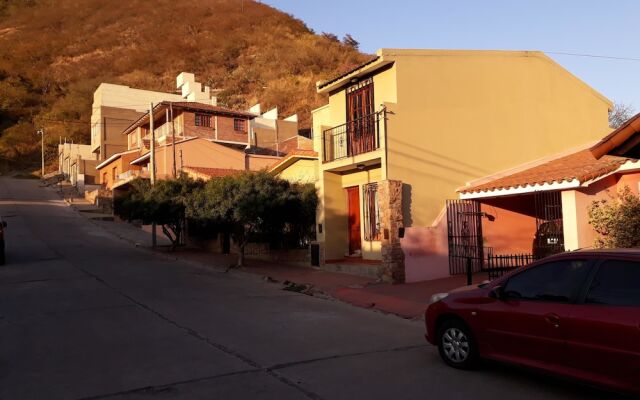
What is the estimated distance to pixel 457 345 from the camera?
6309 millimetres

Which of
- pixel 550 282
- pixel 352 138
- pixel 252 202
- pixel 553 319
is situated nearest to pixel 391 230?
pixel 352 138

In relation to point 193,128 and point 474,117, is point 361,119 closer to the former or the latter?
point 474,117

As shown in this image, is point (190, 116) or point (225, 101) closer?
point (190, 116)

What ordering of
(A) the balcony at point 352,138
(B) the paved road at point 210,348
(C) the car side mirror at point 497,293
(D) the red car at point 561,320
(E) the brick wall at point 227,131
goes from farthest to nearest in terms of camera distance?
(E) the brick wall at point 227,131, (A) the balcony at point 352,138, (C) the car side mirror at point 497,293, (B) the paved road at point 210,348, (D) the red car at point 561,320

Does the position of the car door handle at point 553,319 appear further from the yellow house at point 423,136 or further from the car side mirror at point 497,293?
the yellow house at point 423,136

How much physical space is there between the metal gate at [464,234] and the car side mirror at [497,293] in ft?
28.5

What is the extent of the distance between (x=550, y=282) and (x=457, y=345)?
4.60 feet

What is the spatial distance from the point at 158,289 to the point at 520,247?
34.6ft

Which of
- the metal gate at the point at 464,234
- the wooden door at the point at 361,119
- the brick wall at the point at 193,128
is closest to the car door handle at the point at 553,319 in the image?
the metal gate at the point at 464,234

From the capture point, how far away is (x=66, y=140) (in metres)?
66.0

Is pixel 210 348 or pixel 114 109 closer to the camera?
pixel 210 348

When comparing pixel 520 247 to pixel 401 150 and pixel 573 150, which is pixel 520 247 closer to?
pixel 573 150

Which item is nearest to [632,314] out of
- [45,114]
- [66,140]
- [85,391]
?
[85,391]

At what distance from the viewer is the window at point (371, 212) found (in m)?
16.3
